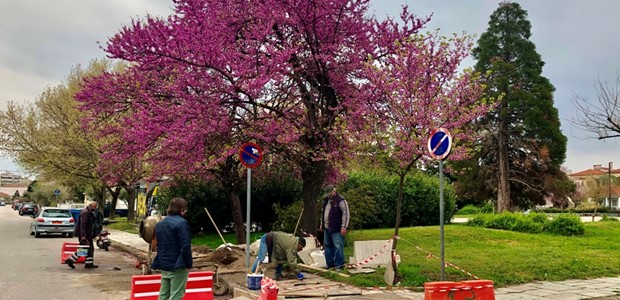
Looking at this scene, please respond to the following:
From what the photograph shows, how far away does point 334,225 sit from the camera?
10594 mm

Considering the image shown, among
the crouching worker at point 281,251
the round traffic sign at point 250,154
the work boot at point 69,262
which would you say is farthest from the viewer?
the work boot at point 69,262

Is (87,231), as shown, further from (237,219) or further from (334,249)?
(334,249)

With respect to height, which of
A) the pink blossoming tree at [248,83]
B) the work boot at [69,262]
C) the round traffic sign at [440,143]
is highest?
the pink blossoming tree at [248,83]

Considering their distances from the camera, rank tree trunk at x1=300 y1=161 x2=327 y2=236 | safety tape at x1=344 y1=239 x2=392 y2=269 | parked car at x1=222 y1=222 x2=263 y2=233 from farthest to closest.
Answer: parked car at x1=222 y1=222 x2=263 y2=233 → tree trunk at x1=300 y1=161 x2=327 y2=236 → safety tape at x1=344 y1=239 x2=392 y2=269

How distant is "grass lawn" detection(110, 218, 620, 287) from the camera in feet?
32.2

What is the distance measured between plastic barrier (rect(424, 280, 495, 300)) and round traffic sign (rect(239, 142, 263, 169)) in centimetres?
436

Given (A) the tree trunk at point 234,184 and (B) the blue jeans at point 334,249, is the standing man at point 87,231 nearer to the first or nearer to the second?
(A) the tree trunk at point 234,184

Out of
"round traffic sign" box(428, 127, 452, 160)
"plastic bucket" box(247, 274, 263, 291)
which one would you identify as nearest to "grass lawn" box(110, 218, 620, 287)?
"plastic bucket" box(247, 274, 263, 291)

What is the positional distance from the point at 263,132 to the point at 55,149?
23.7 meters

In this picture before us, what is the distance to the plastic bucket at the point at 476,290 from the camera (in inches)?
265

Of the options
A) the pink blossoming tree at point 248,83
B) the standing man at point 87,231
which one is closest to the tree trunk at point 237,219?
the pink blossoming tree at point 248,83

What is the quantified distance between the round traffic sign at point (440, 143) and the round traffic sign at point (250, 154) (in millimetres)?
3400

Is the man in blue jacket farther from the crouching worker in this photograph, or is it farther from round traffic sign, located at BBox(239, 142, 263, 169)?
the crouching worker

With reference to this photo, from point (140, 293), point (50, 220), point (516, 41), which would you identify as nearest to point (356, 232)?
point (140, 293)
